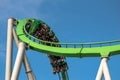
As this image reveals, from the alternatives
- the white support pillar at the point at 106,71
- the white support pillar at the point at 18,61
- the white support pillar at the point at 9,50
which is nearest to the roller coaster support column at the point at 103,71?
the white support pillar at the point at 106,71

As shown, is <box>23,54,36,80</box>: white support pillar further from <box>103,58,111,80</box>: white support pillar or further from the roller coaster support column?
<box>103,58,111,80</box>: white support pillar

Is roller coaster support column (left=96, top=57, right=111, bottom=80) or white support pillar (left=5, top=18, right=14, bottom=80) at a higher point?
white support pillar (left=5, top=18, right=14, bottom=80)

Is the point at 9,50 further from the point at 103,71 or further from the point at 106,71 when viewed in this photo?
the point at 106,71

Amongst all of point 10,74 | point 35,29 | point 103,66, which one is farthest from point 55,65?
point 103,66

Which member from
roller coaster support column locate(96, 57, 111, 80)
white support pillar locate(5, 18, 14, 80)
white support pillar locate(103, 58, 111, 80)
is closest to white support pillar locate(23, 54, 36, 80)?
white support pillar locate(5, 18, 14, 80)

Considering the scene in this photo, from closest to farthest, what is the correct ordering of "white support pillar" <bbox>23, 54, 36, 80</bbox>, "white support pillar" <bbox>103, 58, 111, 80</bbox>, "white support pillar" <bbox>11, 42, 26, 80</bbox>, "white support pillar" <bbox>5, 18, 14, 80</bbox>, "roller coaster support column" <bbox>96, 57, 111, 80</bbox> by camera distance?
"white support pillar" <bbox>103, 58, 111, 80</bbox> → "roller coaster support column" <bbox>96, 57, 111, 80</bbox> → "white support pillar" <bbox>11, 42, 26, 80</bbox> → "white support pillar" <bbox>5, 18, 14, 80</bbox> → "white support pillar" <bbox>23, 54, 36, 80</bbox>

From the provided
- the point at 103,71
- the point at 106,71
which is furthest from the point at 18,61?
the point at 106,71

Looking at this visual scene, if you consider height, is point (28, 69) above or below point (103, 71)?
above

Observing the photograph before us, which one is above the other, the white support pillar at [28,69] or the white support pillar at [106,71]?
the white support pillar at [28,69]

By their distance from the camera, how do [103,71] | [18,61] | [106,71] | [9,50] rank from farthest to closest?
[9,50] → [18,61] → [103,71] → [106,71]

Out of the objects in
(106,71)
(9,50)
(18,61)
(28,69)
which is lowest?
(106,71)

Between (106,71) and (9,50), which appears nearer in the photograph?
(106,71)

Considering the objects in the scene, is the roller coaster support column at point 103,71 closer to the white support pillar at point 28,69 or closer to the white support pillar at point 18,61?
the white support pillar at point 18,61

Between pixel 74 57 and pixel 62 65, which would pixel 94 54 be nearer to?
pixel 74 57
